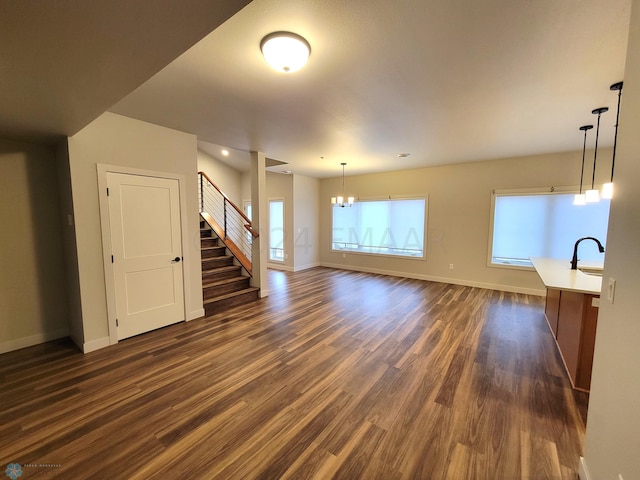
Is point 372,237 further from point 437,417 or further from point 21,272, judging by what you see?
point 21,272

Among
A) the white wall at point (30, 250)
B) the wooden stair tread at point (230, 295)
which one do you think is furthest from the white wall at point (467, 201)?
the white wall at point (30, 250)

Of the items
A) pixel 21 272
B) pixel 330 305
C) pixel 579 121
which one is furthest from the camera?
pixel 330 305

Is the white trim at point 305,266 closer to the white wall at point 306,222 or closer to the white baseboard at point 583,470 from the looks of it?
the white wall at point 306,222

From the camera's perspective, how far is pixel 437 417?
191 cm

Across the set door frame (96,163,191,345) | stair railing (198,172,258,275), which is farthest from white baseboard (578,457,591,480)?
stair railing (198,172,258,275)

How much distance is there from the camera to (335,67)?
2.03 m

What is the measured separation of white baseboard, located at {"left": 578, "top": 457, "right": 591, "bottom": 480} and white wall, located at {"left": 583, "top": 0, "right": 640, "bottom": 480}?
0.14ft

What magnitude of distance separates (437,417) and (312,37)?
283cm

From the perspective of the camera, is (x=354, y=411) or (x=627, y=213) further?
(x=354, y=411)

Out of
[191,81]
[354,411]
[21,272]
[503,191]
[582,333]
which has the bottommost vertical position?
[354,411]

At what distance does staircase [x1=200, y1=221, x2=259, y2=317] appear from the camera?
413 cm

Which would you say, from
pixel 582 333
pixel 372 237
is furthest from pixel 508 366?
pixel 372 237

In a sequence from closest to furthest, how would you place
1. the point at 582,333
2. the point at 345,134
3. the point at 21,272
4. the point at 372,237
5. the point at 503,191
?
the point at 582,333 → the point at 21,272 → the point at 345,134 → the point at 503,191 → the point at 372,237

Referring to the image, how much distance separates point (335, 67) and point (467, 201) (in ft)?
15.4
